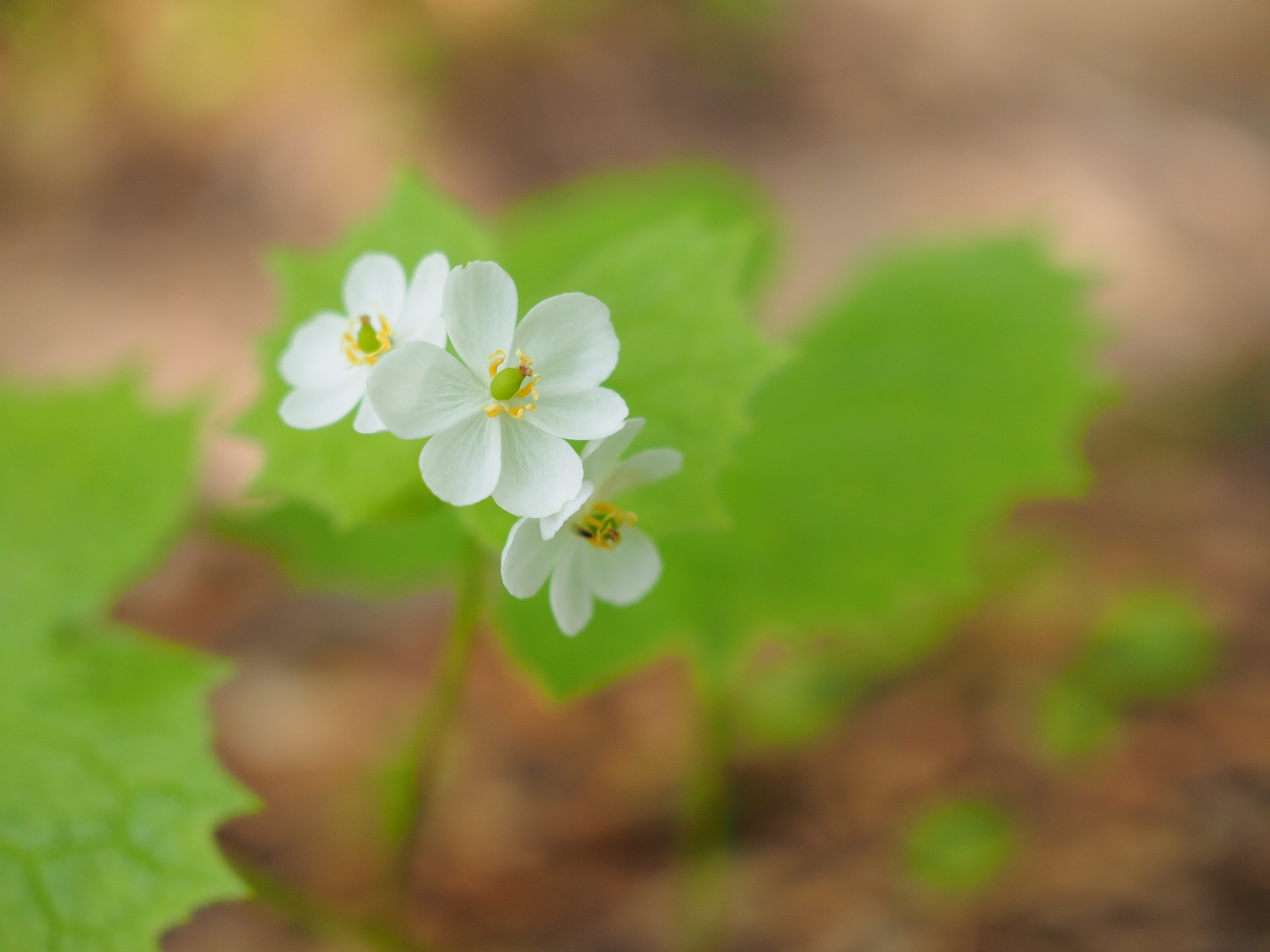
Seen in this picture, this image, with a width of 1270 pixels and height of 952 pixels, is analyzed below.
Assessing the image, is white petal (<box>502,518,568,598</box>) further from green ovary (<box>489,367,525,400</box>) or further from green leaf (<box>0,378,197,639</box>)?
green leaf (<box>0,378,197,639</box>)

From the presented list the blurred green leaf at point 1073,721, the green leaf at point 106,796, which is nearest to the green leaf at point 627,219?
the green leaf at point 106,796

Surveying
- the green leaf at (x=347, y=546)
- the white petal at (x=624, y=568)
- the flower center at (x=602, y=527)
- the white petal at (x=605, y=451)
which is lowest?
the white petal at (x=624, y=568)

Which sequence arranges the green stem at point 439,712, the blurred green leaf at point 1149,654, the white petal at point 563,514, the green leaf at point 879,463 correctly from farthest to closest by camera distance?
the blurred green leaf at point 1149,654, the green leaf at point 879,463, the green stem at point 439,712, the white petal at point 563,514

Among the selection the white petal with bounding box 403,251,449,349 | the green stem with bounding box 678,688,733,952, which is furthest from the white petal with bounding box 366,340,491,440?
the green stem with bounding box 678,688,733,952

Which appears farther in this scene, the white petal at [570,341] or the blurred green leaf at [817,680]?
the blurred green leaf at [817,680]

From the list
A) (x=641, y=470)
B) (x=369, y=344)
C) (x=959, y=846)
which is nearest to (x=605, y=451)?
(x=641, y=470)

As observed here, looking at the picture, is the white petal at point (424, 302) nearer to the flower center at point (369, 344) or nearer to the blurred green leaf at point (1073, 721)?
the flower center at point (369, 344)

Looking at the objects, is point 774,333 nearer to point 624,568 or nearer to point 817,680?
point 817,680
